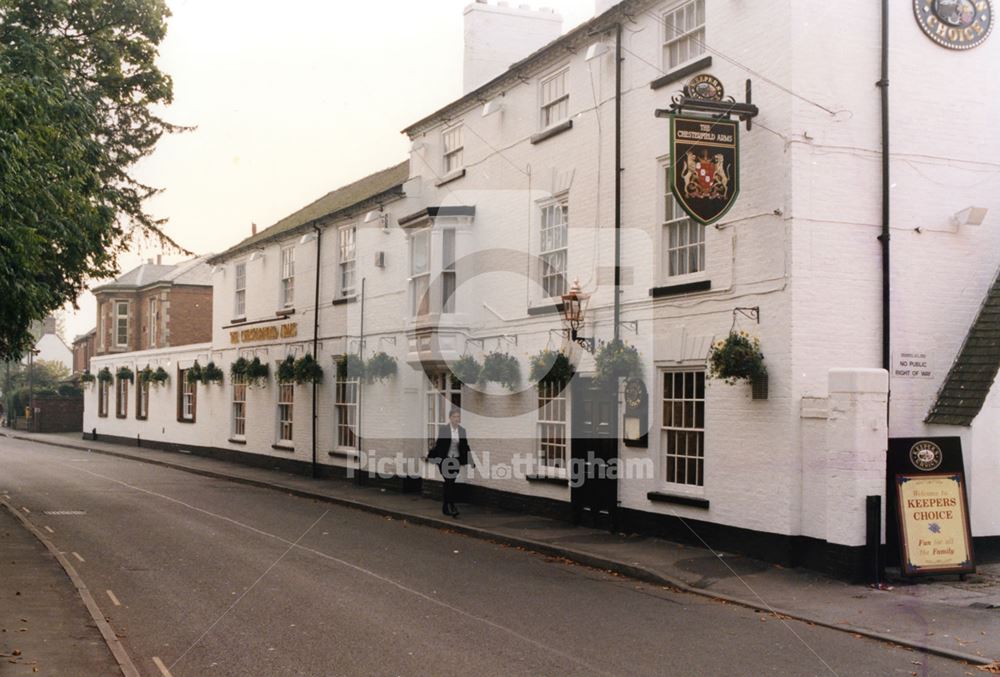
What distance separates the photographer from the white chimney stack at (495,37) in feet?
75.7

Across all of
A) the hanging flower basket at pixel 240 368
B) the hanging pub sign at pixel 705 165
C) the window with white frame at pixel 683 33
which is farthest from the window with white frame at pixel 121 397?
the hanging pub sign at pixel 705 165

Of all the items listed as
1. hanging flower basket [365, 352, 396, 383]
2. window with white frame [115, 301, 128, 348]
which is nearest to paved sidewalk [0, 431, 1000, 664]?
hanging flower basket [365, 352, 396, 383]

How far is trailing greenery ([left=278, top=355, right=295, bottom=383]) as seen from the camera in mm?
28312

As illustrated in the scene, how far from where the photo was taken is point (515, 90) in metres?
19.8

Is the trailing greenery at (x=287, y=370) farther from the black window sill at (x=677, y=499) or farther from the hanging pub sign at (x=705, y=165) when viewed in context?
the hanging pub sign at (x=705, y=165)

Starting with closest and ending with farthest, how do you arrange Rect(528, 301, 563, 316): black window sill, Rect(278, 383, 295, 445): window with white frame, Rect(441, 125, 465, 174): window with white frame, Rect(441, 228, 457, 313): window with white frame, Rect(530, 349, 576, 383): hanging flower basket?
Rect(530, 349, 576, 383): hanging flower basket < Rect(528, 301, 563, 316): black window sill < Rect(441, 228, 457, 313): window with white frame < Rect(441, 125, 465, 174): window with white frame < Rect(278, 383, 295, 445): window with white frame

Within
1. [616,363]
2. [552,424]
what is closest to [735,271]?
[616,363]

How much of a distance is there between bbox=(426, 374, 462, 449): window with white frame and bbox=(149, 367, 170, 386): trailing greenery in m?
20.9

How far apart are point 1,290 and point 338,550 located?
5912mm

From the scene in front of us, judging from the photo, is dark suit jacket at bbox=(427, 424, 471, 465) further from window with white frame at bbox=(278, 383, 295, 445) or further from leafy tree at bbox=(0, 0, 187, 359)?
window with white frame at bbox=(278, 383, 295, 445)

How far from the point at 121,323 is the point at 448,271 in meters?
40.8

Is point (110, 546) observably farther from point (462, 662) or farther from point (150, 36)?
point (150, 36)

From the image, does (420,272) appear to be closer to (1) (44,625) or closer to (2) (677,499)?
(2) (677,499)

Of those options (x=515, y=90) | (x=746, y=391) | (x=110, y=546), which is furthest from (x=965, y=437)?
(x=110, y=546)
